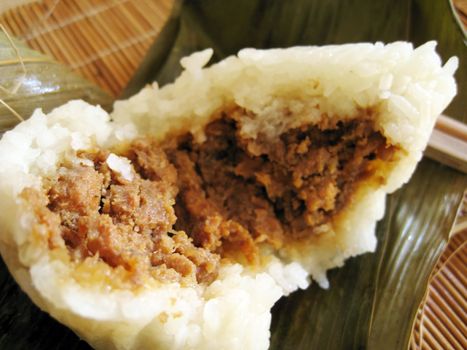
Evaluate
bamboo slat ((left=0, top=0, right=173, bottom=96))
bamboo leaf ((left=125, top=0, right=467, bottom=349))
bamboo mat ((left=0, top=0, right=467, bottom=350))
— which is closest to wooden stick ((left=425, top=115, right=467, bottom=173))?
bamboo leaf ((left=125, top=0, right=467, bottom=349))

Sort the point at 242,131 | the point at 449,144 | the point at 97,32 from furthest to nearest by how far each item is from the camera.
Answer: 1. the point at 97,32
2. the point at 449,144
3. the point at 242,131

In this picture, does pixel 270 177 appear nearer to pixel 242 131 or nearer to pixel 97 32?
pixel 242 131

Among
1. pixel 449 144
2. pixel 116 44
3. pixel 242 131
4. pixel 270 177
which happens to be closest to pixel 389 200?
pixel 449 144

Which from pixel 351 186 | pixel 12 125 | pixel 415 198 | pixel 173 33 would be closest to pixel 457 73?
pixel 415 198

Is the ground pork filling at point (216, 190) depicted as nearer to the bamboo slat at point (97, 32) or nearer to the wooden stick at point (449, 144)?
the wooden stick at point (449, 144)

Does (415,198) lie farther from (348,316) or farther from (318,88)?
(318,88)

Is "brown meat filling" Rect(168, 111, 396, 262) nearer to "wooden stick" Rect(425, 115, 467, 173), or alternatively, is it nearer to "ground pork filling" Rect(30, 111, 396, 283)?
"ground pork filling" Rect(30, 111, 396, 283)

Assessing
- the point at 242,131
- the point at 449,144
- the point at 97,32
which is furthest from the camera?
the point at 97,32
